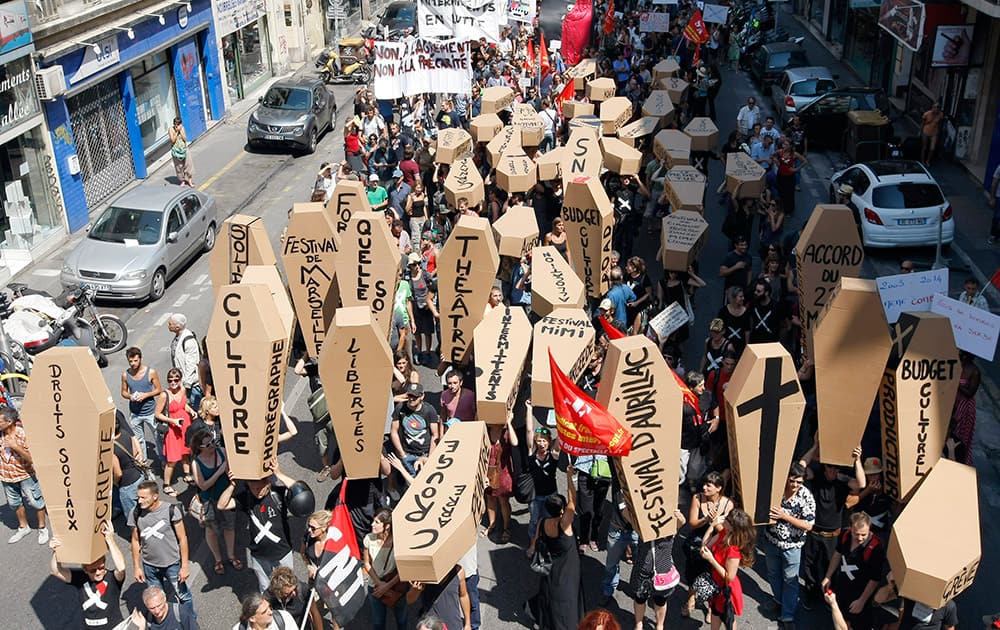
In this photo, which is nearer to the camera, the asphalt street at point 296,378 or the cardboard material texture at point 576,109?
the asphalt street at point 296,378

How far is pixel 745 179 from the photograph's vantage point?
15.9 m

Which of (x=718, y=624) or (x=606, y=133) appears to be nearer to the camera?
(x=718, y=624)

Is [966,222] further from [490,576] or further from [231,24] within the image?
[231,24]

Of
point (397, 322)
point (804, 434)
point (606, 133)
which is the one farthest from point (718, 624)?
point (606, 133)

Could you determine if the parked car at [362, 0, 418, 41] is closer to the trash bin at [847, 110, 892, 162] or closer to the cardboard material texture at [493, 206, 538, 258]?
the trash bin at [847, 110, 892, 162]

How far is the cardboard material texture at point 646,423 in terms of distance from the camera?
27.5 ft

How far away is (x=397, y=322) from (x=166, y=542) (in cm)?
505

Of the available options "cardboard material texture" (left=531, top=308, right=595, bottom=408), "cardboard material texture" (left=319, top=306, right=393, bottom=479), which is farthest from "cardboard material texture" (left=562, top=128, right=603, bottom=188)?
"cardboard material texture" (left=319, top=306, right=393, bottom=479)

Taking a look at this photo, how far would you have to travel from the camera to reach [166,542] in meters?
8.82

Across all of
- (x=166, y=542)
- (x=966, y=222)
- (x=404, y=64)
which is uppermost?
(x=404, y=64)

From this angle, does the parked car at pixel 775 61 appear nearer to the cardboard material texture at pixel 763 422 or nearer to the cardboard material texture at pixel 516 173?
the cardboard material texture at pixel 516 173

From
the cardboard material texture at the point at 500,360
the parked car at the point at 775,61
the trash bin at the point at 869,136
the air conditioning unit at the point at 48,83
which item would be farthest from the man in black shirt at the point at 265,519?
the parked car at the point at 775,61

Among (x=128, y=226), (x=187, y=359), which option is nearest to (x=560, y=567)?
(x=187, y=359)

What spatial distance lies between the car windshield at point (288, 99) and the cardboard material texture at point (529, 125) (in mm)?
9853
